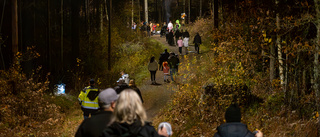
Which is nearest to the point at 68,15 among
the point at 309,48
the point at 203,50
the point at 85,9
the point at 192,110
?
the point at 85,9

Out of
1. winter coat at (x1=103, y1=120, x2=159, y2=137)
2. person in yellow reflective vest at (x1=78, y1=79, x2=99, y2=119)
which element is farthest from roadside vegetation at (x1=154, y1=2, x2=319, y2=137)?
winter coat at (x1=103, y1=120, x2=159, y2=137)

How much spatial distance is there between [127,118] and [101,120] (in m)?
0.71

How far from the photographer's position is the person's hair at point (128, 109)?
4070 mm

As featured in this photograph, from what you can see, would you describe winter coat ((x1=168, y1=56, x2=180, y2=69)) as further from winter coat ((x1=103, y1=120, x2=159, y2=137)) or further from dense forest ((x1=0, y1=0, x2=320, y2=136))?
winter coat ((x1=103, y1=120, x2=159, y2=137))

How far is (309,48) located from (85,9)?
20.6 metres

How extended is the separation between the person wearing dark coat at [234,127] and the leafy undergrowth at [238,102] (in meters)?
6.37

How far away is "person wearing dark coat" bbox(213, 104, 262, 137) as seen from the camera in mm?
5082

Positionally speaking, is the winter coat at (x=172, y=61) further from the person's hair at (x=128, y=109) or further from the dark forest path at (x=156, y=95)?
the person's hair at (x=128, y=109)

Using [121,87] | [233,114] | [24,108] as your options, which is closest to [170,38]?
[24,108]

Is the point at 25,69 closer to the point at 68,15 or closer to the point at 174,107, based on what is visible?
the point at 68,15

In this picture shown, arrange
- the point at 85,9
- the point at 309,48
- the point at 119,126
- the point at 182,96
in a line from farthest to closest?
the point at 85,9 < the point at 182,96 < the point at 309,48 < the point at 119,126

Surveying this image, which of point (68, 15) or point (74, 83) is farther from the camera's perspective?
point (68, 15)

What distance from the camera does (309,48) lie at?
38.2ft

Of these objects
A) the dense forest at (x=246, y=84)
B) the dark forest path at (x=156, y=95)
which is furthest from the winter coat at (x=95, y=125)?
the dark forest path at (x=156, y=95)
